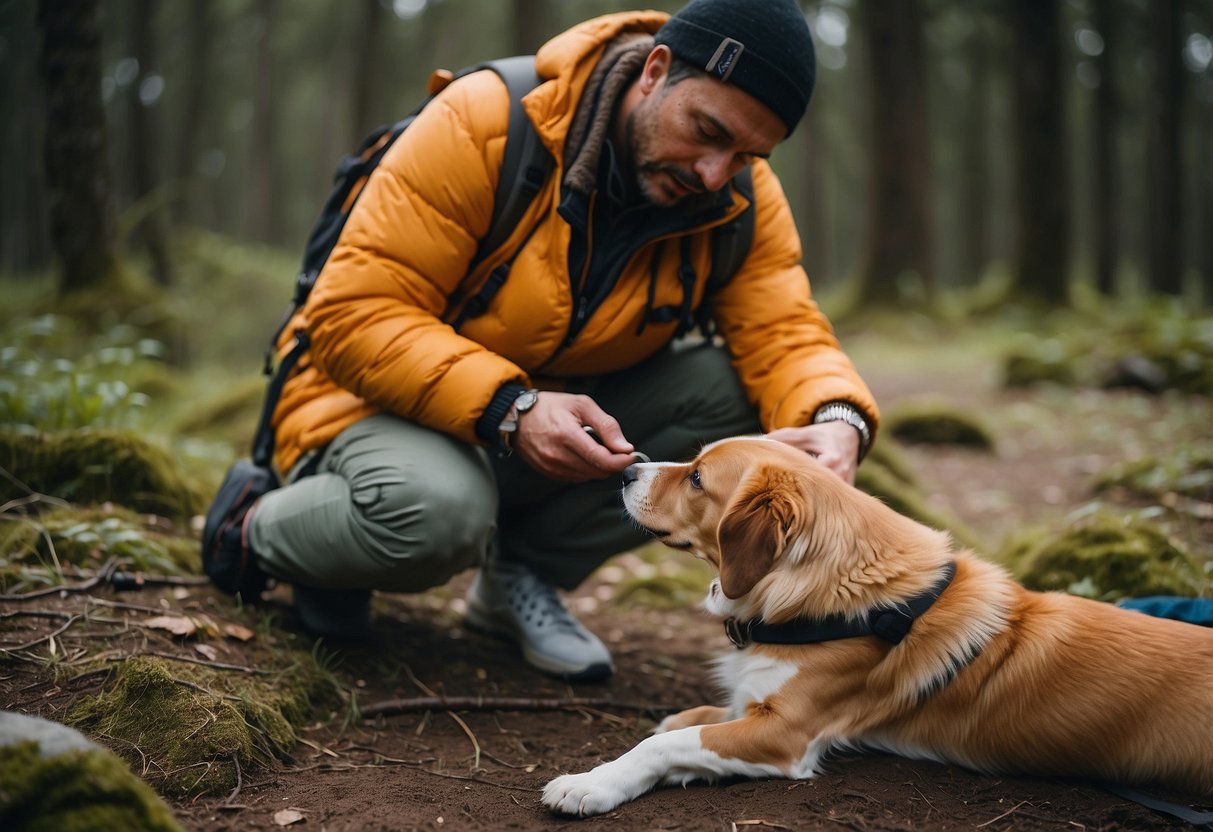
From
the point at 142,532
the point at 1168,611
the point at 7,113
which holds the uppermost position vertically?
the point at 1168,611

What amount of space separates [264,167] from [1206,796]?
74.5 feet

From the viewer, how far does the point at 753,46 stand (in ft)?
10.1

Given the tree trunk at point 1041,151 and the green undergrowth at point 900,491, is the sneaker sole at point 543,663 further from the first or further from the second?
the tree trunk at point 1041,151

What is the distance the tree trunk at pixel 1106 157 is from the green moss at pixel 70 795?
2105cm

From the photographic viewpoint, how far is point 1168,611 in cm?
327

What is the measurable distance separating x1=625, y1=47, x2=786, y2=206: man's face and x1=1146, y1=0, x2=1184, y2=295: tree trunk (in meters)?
16.3

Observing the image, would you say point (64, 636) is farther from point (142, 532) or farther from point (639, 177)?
point (639, 177)

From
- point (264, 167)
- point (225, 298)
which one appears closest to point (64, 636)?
point (225, 298)

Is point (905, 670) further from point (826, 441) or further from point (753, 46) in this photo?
point (753, 46)

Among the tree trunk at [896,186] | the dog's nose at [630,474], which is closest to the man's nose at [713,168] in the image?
the dog's nose at [630,474]

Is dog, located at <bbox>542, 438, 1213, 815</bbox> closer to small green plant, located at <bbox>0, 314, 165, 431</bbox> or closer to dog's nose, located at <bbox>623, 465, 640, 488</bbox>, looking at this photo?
dog's nose, located at <bbox>623, 465, 640, 488</bbox>

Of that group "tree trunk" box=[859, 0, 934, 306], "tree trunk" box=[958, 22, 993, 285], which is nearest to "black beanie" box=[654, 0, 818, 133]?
"tree trunk" box=[859, 0, 934, 306]

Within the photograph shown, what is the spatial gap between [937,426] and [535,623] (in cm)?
514

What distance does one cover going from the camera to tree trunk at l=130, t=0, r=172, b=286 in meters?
12.0
